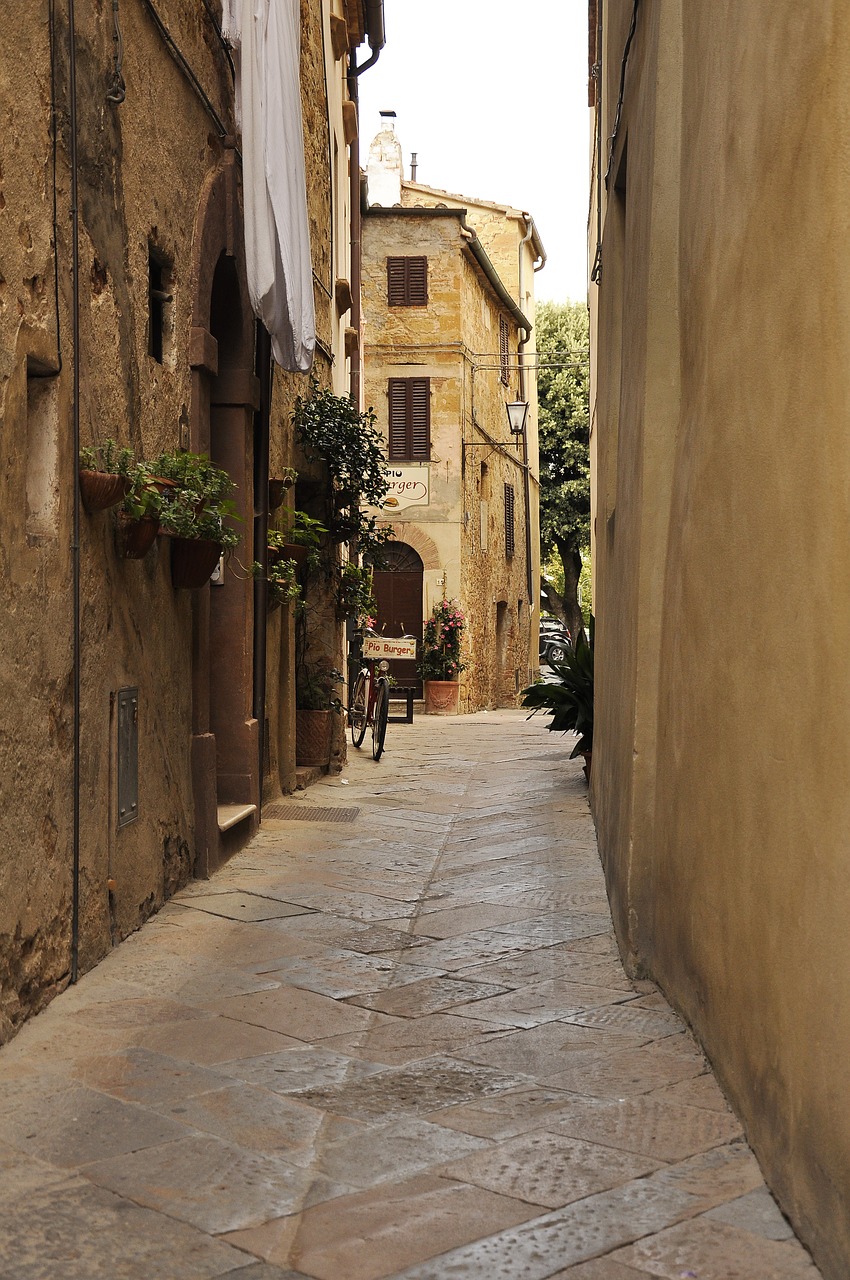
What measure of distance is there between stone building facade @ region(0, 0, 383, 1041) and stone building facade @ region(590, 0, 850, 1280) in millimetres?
1987

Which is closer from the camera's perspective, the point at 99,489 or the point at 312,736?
the point at 99,489

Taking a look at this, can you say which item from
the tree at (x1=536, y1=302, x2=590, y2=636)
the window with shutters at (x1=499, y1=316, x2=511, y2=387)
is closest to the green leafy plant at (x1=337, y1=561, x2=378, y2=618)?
the window with shutters at (x1=499, y1=316, x2=511, y2=387)

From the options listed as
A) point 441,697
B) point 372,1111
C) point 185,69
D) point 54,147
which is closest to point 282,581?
point 185,69

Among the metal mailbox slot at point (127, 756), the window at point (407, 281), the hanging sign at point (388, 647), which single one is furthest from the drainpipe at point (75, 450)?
the window at point (407, 281)

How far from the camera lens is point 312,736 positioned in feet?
35.4

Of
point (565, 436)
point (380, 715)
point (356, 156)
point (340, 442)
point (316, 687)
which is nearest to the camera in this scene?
point (340, 442)

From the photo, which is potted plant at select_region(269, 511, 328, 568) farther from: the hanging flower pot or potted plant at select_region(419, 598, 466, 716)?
potted plant at select_region(419, 598, 466, 716)

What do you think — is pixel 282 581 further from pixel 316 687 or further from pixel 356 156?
pixel 356 156

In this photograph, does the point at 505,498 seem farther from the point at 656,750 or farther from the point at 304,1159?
the point at 304,1159

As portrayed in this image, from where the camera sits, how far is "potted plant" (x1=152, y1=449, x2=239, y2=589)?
221 inches

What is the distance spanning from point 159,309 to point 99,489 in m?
1.84

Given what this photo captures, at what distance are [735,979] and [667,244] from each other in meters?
2.74

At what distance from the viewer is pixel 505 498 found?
89.3ft

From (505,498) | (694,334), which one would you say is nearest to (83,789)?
(694,334)
